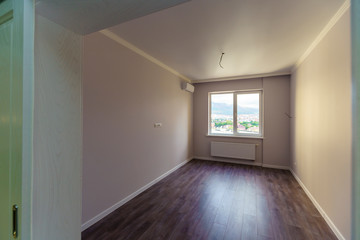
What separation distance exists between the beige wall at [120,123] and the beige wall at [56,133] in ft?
3.15

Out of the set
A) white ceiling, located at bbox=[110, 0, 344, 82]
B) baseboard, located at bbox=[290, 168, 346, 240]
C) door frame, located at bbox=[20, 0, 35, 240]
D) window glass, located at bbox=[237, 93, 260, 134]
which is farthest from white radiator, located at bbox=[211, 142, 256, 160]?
door frame, located at bbox=[20, 0, 35, 240]

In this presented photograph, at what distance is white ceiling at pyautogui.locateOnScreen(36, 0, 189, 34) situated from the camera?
749 millimetres

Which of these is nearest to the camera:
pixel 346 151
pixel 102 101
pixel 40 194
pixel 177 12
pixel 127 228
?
pixel 40 194

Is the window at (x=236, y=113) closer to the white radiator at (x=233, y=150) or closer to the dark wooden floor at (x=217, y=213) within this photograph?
the white radiator at (x=233, y=150)

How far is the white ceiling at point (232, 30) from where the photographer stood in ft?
5.37

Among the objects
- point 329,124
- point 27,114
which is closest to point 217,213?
point 329,124

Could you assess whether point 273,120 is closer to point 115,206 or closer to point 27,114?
point 115,206

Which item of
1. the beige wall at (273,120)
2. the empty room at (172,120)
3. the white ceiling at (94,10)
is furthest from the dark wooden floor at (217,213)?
the white ceiling at (94,10)

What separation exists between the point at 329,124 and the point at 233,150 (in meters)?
2.73

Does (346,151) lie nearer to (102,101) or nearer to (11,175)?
(11,175)

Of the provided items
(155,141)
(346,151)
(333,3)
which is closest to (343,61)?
(333,3)

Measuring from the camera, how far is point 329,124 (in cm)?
195

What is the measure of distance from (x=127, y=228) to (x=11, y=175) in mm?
1593

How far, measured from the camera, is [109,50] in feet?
7.06
